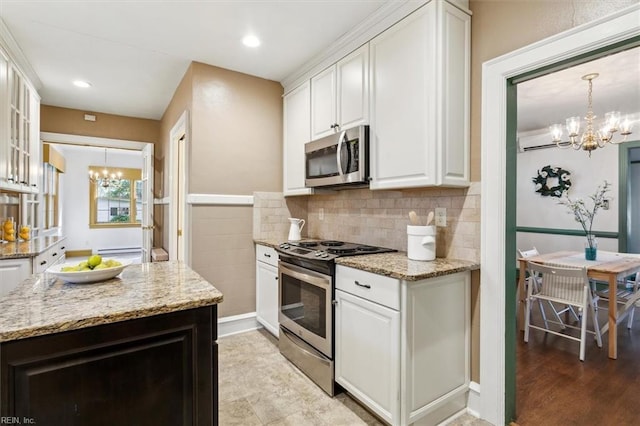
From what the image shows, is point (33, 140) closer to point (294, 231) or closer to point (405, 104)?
point (294, 231)

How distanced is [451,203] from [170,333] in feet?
5.65

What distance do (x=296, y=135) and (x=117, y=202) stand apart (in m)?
7.69

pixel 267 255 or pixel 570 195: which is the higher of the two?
pixel 570 195

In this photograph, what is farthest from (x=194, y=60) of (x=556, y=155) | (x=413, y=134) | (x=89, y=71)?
(x=556, y=155)

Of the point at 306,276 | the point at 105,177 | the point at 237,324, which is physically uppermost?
the point at 105,177

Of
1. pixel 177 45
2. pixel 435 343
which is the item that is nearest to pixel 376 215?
pixel 435 343

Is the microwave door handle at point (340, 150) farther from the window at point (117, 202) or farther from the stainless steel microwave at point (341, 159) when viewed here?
the window at point (117, 202)

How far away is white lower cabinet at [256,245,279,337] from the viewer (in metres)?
2.86

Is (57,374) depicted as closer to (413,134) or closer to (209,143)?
(413,134)

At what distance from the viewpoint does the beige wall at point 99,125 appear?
4.18 m

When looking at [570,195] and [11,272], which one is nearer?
[11,272]

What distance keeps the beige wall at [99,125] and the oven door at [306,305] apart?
3.53 metres

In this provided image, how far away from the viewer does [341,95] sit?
2.54m

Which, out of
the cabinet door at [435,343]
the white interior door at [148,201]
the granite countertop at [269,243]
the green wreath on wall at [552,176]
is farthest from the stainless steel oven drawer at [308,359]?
the green wreath on wall at [552,176]
